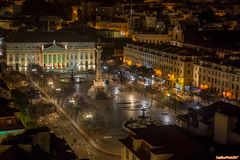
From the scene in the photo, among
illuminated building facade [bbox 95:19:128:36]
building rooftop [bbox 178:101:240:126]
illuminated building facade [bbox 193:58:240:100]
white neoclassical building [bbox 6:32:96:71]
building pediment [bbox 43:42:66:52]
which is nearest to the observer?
building rooftop [bbox 178:101:240:126]

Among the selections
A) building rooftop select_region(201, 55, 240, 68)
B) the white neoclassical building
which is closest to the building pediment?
the white neoclassical building

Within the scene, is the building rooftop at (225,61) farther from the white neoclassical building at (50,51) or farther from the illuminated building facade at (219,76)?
the white neoclassical building at (50,51)

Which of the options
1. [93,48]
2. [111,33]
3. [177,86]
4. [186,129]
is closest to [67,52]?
[93,48]

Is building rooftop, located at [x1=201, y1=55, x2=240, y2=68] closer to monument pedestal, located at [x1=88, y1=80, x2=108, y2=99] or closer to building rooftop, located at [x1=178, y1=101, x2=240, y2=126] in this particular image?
monument pedestal, located at [x1=88, y1=80, x2=108, y2=99]

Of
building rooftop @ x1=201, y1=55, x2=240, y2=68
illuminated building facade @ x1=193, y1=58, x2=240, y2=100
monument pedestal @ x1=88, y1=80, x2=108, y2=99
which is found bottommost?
monument pedestal @ x1=88, y1=80, x2=108, y2=99

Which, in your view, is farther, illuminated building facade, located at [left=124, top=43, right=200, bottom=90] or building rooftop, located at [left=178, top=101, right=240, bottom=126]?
illuminated building facade, located at [left=124, top=43, right=200, bottom=90]

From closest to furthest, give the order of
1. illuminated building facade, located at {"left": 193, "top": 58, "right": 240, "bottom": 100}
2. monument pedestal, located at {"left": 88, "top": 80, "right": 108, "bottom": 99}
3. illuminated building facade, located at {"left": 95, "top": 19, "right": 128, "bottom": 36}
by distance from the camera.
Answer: illuminated building facade, located at {"left": 193, "top": 58, "right": 240, "bottom": 100}, monument pedestal, located at {"left": 88, "top": 80, "right": 108, "bottom": 99}, illuminated building facade, located at {"left": 95, "top": 19, "right": 128, "bottom": 36}

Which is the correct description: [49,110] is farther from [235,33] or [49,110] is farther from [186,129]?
[235,33]

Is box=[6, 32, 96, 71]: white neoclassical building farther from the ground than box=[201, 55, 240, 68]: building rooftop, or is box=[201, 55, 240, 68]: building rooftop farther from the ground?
box=[201, 55, 240, 68]: building rooftop
